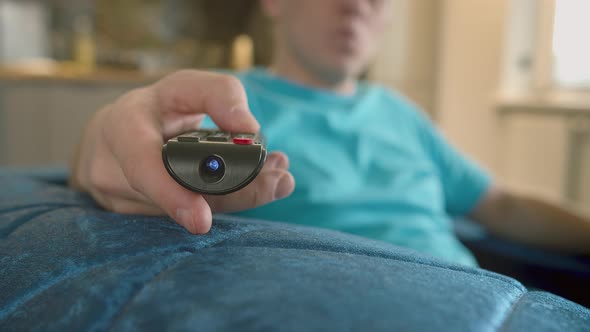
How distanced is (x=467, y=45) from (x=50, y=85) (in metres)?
2.09

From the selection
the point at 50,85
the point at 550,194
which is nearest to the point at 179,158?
the point at 550,194

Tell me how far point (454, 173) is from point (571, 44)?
1.54 meters

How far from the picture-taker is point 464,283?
11.4 inches

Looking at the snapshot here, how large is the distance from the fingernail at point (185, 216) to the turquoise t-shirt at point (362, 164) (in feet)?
1.33

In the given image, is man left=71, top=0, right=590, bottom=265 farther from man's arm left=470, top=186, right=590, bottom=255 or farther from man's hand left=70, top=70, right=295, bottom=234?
man's hand left=70, top=70, right=295, bottom=234

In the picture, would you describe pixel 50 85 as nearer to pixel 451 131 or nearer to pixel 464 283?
pixel 451 131

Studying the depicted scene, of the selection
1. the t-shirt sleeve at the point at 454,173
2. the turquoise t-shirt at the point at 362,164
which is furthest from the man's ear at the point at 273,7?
the t-shirt sleeve at the point at 454,173

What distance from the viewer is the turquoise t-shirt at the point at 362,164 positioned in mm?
766

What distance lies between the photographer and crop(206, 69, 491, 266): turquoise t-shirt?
766 mm

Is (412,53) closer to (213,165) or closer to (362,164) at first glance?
(362,164)

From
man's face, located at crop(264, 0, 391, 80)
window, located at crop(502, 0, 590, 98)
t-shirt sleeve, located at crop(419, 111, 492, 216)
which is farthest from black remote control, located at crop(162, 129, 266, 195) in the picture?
window, located at crop(502, 0, 590, 98)

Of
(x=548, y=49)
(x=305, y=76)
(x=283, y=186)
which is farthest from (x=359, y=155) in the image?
(x=548, y=49)

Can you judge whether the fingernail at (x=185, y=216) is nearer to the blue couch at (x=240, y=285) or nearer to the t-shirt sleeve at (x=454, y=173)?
the blue couch at (x=240, y=285)

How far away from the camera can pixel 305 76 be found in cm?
94
